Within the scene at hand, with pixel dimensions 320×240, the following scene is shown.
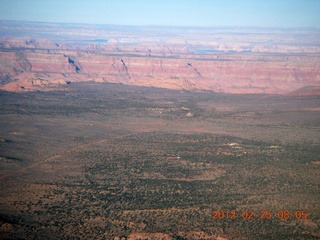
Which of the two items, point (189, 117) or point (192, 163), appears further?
point (189, 117)

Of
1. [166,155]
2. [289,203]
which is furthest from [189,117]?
[289,203]

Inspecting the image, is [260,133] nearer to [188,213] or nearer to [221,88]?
[188,213]

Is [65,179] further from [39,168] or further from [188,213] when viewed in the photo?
[188,213]

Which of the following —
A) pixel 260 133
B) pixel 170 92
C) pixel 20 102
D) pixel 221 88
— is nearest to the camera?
pixel 260 133

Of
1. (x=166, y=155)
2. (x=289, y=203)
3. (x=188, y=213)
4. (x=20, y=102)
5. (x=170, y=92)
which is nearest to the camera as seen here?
(x=188, y=213)

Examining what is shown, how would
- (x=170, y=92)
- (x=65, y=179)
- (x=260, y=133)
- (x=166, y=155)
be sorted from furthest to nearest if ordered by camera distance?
(x=170, y=92) → (x=260, y=133) → (x=166, y=155) → (x=65, y=179)

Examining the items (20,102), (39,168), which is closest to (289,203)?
(39,168)

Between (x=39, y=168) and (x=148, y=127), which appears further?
(x=148, y=127)

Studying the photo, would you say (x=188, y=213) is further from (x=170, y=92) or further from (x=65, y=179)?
(x=170, y=92)

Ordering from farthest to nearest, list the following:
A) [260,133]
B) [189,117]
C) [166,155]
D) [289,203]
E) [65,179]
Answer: [189,117] < [260,133] < [166,155] < [65,179] < [289,203]
